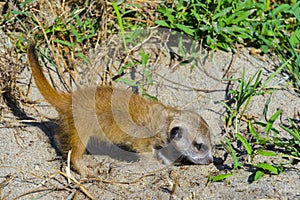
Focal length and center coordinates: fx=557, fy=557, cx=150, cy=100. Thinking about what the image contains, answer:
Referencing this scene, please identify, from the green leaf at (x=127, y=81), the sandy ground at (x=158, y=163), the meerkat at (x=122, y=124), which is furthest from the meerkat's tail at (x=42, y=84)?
the green leaf at (x=127, y=81)

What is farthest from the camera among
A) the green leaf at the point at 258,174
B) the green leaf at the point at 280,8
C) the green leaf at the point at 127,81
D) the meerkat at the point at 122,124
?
the green leaf at the point at 280,8

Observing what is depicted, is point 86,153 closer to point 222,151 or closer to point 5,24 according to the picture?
point 222,151

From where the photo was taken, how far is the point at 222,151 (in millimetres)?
3465

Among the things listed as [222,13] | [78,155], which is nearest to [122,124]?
[78,155]

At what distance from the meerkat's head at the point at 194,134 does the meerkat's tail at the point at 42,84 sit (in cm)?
69

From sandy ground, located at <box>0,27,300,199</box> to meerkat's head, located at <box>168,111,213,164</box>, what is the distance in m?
0.07

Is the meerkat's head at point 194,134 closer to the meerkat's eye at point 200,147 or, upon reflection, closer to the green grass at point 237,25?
the meerkat's eye at point 200,147

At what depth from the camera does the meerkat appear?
3.26 metres

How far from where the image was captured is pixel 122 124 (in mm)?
3328

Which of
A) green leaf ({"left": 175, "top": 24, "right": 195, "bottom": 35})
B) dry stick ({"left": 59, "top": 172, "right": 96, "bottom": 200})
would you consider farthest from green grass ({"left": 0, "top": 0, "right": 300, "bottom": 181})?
dry stick ({"left": 59, "top": 172, "right": 96, "bottom": 200})

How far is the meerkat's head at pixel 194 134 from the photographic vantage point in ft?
11.1

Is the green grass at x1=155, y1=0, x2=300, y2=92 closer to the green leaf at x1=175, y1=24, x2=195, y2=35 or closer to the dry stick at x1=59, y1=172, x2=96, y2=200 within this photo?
the green leaf at x1=175, y1=24, x2=195, y2=35

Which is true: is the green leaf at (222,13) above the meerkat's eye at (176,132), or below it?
above

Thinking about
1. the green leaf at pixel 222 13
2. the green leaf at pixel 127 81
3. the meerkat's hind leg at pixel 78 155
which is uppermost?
the green leaf at pixel 222 13
